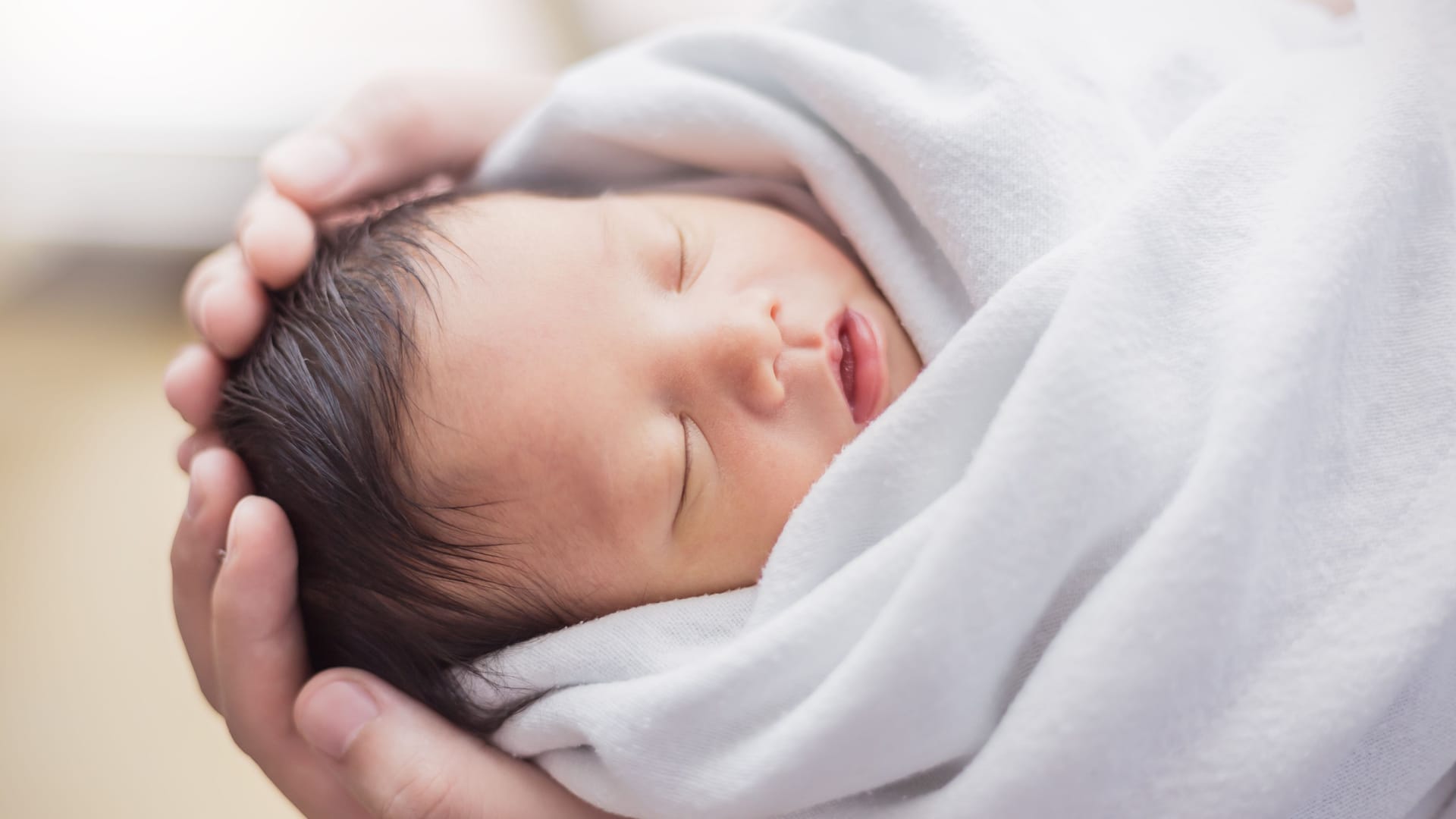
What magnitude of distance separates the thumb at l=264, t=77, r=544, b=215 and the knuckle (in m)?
0.61

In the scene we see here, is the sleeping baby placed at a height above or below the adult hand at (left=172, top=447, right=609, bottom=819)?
above

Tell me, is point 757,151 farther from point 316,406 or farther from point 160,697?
point 160,697

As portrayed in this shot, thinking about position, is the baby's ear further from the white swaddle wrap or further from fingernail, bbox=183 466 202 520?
the white swaddle wrap

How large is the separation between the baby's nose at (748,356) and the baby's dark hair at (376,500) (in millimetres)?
227

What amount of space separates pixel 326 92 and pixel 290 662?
127cm

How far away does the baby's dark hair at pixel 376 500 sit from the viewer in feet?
2.61

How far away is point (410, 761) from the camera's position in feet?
2.56

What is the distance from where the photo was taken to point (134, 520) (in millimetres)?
1617

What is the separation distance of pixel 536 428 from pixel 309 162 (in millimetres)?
494

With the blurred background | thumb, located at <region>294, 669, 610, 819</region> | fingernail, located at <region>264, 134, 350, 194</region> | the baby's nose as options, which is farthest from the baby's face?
the blurred background

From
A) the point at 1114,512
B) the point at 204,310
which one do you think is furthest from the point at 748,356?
the point at 204,310

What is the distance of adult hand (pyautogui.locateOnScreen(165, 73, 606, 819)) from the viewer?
0.80m

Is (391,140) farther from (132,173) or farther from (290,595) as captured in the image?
(132,173)

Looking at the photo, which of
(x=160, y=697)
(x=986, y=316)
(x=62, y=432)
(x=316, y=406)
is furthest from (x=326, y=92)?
(x=986, y=316)
